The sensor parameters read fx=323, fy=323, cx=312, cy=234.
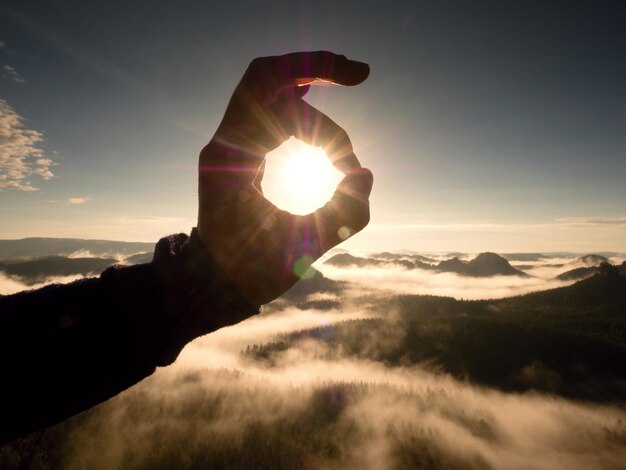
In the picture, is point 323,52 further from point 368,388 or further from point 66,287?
point 368,388

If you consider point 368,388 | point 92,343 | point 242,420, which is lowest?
point 368,388

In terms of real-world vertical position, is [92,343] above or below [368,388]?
above

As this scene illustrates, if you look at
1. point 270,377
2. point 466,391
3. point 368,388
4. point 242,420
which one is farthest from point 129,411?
point 466,391

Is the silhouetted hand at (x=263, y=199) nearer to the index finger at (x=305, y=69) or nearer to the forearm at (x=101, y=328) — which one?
the index finger at (x=305, y=69)

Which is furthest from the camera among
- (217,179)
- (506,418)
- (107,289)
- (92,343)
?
(506,418)

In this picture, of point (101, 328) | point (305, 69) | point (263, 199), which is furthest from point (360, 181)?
point (101, 328)

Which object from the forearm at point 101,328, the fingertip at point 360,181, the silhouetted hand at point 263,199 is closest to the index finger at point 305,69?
the silhouetted hand at point 263,199
